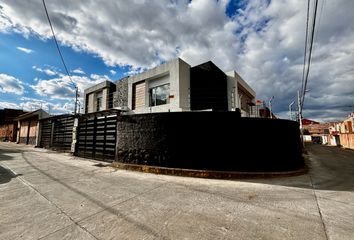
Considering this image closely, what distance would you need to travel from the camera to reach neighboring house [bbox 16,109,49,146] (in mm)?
19441

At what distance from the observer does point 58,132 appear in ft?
47.6

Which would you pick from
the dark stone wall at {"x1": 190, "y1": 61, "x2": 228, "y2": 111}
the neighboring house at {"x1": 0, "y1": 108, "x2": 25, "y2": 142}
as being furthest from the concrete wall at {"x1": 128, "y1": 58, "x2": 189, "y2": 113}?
the neighboring house at {"x1": 0, "y1": 108, "x2": 25, "y2": 142}

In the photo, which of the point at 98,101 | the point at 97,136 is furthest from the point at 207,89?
the point at 98,101

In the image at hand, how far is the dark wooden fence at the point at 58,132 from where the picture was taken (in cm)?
1302

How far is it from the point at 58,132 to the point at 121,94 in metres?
6.28

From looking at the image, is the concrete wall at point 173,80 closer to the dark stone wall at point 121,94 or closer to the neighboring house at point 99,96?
the dark stone wall at point 121,94

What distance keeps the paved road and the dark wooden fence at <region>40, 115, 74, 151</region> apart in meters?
8.37

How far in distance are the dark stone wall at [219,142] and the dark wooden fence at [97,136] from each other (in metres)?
2.77

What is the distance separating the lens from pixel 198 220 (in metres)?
2.78

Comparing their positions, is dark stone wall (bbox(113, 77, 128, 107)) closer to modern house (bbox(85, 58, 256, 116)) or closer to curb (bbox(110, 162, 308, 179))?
modern house (bbox(85, 58, 256, 116))


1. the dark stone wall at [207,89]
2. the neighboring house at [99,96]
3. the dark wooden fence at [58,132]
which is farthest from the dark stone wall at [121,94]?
the dark stone wall at [207,89]

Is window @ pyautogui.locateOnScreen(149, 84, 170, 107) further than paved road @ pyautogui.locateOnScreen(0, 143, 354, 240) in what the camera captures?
Yes

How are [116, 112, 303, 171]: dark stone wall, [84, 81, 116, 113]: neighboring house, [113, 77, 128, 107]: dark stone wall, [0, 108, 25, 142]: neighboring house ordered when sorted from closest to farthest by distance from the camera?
[116, 112, 303, 171]: dark stone wall < [113, 77, 128, 107]: dark stone wall < [84, 81, 116, 113]: neighboring house < [0, 108, 25, 142]: neighboring house

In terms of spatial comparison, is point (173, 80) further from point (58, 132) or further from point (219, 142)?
point (58, 132)
